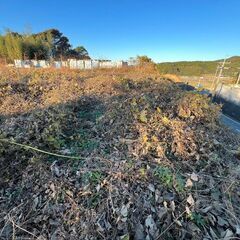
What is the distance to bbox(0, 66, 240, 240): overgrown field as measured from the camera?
1.37 meters

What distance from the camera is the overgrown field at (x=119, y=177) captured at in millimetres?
1374

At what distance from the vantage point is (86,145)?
2.27 meters

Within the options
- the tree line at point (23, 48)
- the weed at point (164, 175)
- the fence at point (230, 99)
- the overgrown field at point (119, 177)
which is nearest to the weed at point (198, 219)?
the overgrown field at point (119, 177)

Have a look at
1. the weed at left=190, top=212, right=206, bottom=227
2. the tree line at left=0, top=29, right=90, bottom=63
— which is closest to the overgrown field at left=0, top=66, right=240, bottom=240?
the weed at left=190, top=212, right=206, bottom=227

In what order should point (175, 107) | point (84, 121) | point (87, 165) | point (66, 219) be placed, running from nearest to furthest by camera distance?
point (66, 219), point (87, 165), point (84, 121), point (175, 107)

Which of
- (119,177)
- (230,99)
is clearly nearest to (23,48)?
(230,99)

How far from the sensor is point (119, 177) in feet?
5.59

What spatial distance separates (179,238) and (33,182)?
1309mm

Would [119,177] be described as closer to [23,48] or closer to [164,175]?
[164,175]

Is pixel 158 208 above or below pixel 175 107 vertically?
below

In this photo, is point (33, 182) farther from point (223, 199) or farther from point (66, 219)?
point (223, 199)

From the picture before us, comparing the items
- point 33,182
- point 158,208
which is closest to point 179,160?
point 158,208

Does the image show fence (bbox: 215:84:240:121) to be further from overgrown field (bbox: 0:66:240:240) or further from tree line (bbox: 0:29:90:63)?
tree line (bbox: 0:29:90:63)

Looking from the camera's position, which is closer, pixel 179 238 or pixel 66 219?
pixel 179 238
